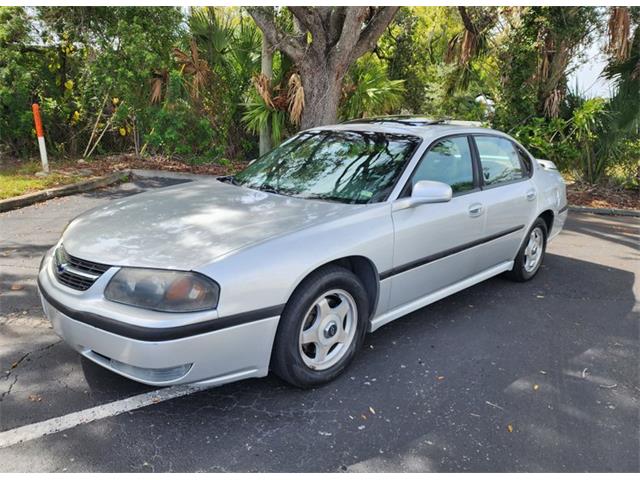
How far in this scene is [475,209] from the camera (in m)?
3.95

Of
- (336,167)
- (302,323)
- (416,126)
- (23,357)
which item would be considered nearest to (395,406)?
(302,323)

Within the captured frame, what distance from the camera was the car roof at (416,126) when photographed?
12.9 feet

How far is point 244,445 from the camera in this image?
8.23 ft

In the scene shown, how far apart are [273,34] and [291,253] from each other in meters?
5.85

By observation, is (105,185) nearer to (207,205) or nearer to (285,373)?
(207,205)

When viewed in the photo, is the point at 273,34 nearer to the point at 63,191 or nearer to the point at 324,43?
the point at 324,43

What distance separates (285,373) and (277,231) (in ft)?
2.66

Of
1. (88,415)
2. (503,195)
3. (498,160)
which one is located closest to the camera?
(88,415)

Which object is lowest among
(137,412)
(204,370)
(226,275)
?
(137,412)

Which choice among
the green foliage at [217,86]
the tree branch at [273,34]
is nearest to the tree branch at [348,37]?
the tree branch at [273,34]

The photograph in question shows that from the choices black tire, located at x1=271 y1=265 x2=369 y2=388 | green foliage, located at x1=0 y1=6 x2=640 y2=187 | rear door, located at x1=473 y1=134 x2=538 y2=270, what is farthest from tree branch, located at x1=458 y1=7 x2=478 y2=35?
black tire, located at x1=271 y1=265 x2=369 y2=388

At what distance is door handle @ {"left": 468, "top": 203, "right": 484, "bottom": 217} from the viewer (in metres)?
3.91

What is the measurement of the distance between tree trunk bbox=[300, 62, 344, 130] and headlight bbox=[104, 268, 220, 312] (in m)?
6.03

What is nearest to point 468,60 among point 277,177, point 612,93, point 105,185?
point 612,93
